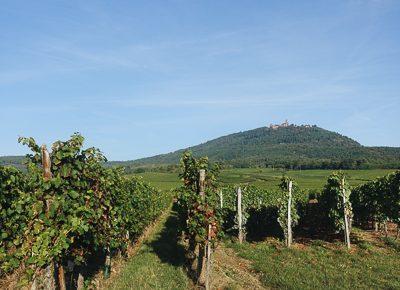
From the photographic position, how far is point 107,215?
14398 millimetres

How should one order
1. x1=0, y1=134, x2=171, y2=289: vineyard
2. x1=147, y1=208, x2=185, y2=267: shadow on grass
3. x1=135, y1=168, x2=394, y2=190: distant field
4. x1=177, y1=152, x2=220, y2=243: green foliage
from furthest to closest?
1. x1=135, y1=168, x2=394, y2=190: distant field
2. x1=147, y1=208, x2=185, y2=267: shadow on grass
3. x1=177, y1=152, x2=220, y2=243: green foliage
4. x1=0, y1=134, x2=171, y2=289: vineyard

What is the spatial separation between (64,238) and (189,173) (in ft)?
33.3

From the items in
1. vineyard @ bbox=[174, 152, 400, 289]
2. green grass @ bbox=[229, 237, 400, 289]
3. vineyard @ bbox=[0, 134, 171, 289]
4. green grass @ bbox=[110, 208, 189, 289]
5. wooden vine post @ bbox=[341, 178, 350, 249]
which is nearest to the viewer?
vineyard @ bbox=[0, 134, 171, 289]

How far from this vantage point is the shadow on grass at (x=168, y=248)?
19.6 m

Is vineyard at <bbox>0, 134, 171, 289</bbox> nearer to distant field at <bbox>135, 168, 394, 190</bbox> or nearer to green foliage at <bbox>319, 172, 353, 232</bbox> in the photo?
green foliage at <bbox>319, 172, 353, 232</bbox>

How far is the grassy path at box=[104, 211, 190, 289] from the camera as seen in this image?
1488 centimetres

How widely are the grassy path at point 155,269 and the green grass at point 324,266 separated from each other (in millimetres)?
3557

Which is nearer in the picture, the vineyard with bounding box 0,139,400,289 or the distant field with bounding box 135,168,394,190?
the vineyard with bounding box 0,139,400,289

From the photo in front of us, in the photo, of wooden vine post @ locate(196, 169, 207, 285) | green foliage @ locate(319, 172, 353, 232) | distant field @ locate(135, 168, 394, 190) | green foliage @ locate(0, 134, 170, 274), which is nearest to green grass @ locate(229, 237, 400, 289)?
green foliage @ locate(319, 172, 353, 232)

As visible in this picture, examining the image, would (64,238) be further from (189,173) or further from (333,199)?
(333,199)

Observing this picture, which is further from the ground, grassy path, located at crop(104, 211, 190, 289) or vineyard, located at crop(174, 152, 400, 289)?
vineyard, located at crop(174, 152, 400, 289)

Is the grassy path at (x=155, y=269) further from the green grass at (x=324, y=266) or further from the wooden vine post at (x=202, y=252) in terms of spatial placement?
the green grass at (x=324, y=266)

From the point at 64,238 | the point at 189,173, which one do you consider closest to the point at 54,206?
the point at 64,238

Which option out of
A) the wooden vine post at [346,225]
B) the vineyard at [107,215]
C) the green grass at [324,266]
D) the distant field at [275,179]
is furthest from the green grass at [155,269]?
the distant field at [275,179]
